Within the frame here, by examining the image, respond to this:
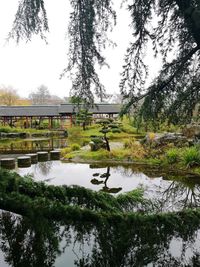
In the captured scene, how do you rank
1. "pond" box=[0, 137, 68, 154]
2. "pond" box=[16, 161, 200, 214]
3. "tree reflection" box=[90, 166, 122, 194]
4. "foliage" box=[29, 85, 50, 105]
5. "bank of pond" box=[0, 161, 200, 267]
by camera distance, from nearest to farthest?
"bank of pond" box=[0, 161, 200, 267] → "pond" box=[16, 161, 200, 214] → "tree reflection" box=[90, 166, 122, 194] → "pond" box=[0, 137, 68, 154] → "foliage" box=[29, 85, 50, 105]

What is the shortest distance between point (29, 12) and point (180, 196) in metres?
6.19

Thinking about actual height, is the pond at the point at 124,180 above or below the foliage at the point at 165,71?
below

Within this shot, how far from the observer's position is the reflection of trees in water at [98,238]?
2020mm

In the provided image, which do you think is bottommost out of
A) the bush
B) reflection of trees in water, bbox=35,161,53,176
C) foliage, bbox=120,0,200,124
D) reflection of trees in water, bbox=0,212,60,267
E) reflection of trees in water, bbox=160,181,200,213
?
reflection of trees in water, bbox=35,161,53,176

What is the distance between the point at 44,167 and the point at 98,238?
10264mm

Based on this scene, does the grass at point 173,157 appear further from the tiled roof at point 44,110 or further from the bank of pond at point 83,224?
the tiled roof at point 44,110

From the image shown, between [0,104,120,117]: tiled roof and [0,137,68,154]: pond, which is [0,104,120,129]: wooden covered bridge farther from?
[0,137,68,154]: pond

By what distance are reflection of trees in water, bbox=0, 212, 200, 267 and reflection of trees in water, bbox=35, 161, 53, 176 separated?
28.0ft

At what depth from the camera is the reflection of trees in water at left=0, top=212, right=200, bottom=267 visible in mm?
2020

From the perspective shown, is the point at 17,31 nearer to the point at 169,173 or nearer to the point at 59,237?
the point at 59,237

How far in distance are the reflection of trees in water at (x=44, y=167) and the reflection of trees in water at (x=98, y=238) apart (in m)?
8.53

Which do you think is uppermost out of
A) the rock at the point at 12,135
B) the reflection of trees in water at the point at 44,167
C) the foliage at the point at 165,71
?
the foliage at the point at 165,71

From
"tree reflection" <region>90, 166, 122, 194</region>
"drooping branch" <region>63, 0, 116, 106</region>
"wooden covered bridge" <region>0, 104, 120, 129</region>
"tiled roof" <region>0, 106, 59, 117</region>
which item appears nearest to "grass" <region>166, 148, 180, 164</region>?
"tree reflection" <region>90, 166, 122, 194</region>

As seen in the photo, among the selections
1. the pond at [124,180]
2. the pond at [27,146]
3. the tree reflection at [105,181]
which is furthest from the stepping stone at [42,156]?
the tree reflection at [105,181]
